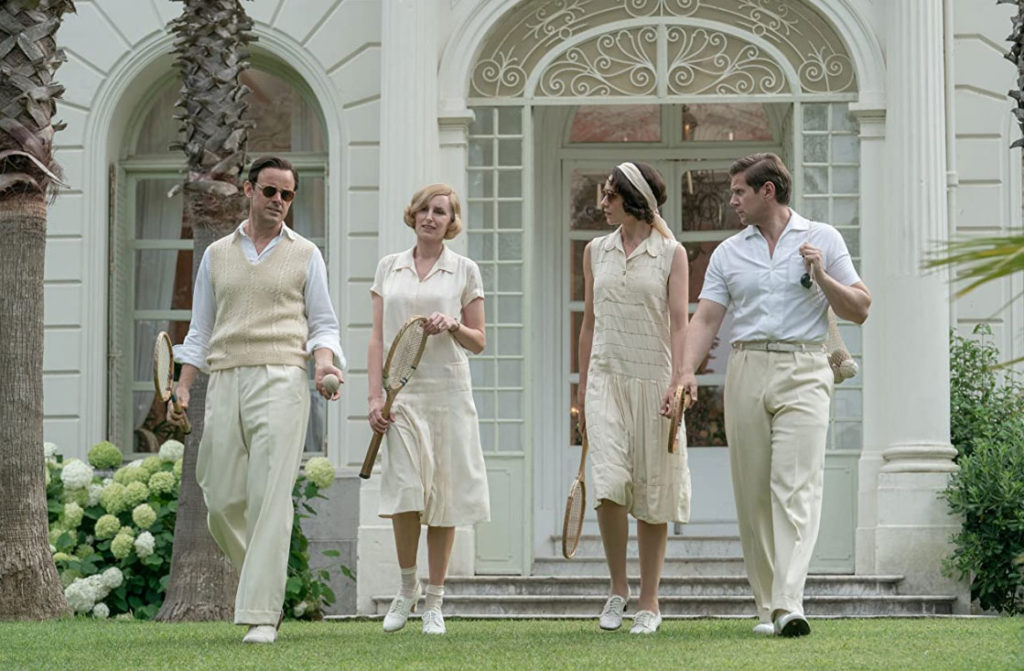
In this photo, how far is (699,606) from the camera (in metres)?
10.7

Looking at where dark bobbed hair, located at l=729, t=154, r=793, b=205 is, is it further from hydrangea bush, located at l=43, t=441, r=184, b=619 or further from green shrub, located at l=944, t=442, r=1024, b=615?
hydrangea bush, located at l=43, t=441, r=184, b=619

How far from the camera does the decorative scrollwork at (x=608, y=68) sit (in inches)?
481

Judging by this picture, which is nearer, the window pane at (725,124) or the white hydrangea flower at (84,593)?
the white hydrangea flower at (84,593)

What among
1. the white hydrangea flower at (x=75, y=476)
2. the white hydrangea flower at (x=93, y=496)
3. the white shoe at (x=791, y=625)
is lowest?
the white shoe at (x=791, y=625)

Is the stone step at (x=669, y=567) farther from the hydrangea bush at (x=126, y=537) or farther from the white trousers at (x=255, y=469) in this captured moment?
the white trousers at (x=255, y=469)

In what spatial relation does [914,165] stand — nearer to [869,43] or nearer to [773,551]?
[869,43]

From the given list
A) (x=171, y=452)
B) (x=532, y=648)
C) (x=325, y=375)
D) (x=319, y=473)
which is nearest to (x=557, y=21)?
(x=319, y=473)

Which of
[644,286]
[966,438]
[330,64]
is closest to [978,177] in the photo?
[966,438]

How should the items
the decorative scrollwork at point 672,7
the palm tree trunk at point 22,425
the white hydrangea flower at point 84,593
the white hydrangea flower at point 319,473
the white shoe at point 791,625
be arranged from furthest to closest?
the decorative scrollwork at point 672,7 < the white hydrangea flower at point 319,473 < the white hydrangea flower at point 84,593 < the palm tree trunk at point 22,425 < the white shoe at point 791,625

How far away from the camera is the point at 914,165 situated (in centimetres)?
1148

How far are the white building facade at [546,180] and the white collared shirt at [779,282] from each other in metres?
4.47

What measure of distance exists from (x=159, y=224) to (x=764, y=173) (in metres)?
7.66

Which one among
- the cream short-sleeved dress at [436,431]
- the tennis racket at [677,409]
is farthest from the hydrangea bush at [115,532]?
the tennis racket at [677,409]

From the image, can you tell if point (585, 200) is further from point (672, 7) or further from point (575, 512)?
point (575, 512)
